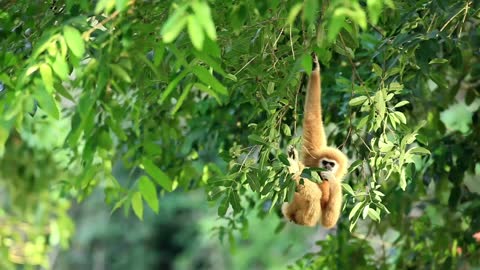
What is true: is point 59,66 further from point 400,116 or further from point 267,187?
point 400,116

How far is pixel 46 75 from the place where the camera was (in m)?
2.41

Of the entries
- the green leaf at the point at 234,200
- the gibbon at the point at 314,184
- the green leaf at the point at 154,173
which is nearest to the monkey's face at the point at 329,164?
the gibbon at the point at 314,184

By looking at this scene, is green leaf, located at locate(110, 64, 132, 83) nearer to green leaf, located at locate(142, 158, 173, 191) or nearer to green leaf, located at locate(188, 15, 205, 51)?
green leaf, located at locate(142, 158, 173, 191)

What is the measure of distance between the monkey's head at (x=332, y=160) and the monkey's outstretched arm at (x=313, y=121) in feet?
0.11

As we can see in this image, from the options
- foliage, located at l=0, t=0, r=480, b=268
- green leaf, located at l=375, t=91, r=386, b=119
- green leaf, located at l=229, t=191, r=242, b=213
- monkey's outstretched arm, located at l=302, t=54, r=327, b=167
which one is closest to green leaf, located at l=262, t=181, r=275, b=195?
foliage, located at l=0, t=0, r=480, b=268

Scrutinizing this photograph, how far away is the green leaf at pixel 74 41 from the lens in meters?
2.39

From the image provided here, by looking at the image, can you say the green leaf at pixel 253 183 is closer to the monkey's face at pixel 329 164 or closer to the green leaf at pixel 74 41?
the green leaf at pixel 74 41

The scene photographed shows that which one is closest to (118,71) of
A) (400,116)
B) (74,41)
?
(74,41)

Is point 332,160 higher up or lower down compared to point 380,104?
lower down

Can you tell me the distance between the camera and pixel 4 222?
6926 millimetres

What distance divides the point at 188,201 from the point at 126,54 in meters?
15.8

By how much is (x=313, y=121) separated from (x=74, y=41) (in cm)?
191

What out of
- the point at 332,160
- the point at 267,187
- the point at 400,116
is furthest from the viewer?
the point at 332,160

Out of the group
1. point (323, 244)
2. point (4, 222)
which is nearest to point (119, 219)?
point (4, 222)
